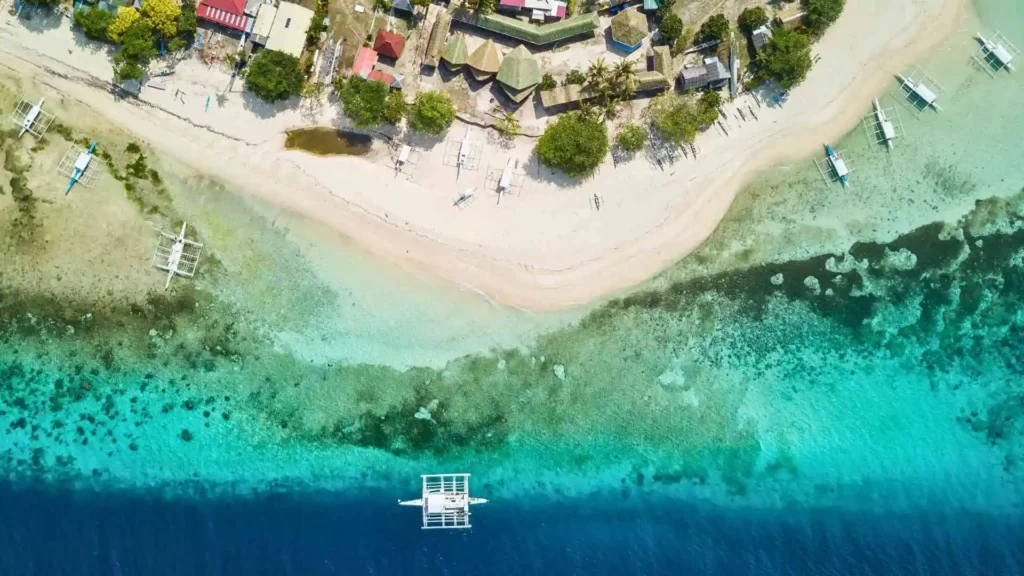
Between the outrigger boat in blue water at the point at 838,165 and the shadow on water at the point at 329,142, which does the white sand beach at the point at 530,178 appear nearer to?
the shadow on water at the point at 329,142

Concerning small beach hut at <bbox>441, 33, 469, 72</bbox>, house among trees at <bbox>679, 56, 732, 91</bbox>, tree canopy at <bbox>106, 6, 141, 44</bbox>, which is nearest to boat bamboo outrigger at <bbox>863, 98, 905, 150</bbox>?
house among trees at <bbox>679, 56, 732, 91</bbox>

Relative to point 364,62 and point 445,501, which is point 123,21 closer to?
point 364,62

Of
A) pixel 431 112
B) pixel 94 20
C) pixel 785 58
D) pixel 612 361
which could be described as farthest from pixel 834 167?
pixel 94 20

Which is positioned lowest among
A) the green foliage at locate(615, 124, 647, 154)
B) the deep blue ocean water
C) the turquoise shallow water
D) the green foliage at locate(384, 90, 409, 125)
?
the deep blue ocean water

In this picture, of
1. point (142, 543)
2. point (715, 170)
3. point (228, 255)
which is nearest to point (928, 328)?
point (715, 170)

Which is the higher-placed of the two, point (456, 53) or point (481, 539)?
point (456, 53)

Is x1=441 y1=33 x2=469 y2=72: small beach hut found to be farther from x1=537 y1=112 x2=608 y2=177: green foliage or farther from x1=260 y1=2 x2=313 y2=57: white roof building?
x1=260 y1=2 x2=313 y2=57: white roof building
